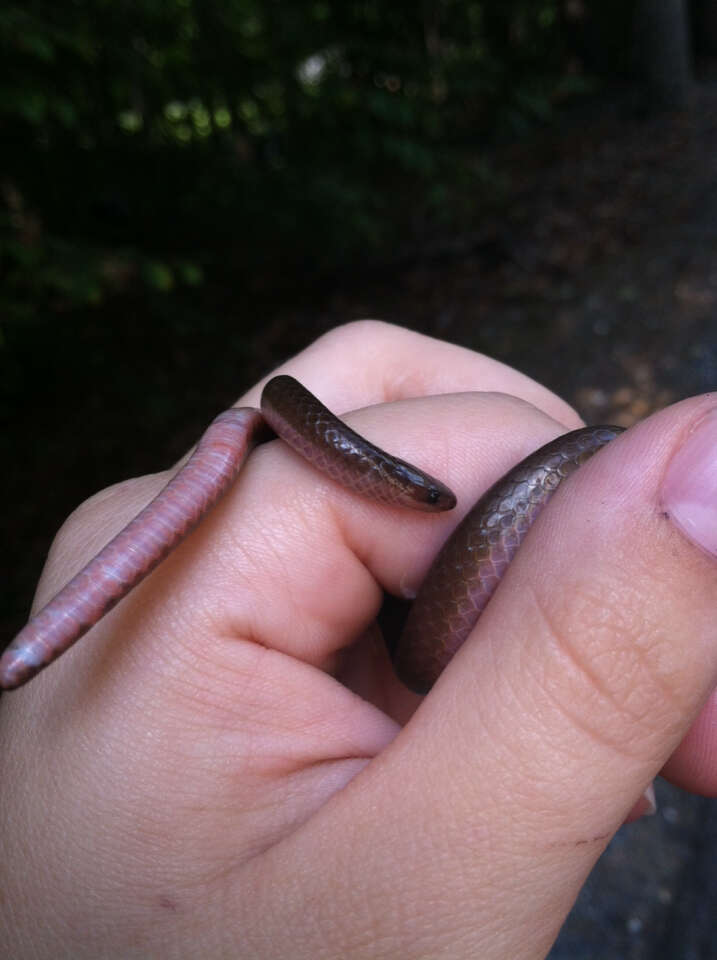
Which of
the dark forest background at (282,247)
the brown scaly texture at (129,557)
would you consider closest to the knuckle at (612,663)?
the brown scaly texture at (129,557)

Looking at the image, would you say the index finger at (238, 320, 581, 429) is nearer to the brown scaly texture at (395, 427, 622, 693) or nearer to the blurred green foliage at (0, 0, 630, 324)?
the brown scaly texture at (395, 427, 622, 693)

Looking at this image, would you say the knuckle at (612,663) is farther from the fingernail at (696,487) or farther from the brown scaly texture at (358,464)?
the brown scaly texture at (358,464)

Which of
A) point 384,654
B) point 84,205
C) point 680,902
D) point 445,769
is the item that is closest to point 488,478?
point 384,654

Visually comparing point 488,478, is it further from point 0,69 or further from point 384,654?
point 0,69

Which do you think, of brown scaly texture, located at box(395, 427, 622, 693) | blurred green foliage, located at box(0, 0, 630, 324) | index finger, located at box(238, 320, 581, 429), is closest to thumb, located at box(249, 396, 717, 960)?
brown scaly texture, located at box(395, 427, 622, 693)

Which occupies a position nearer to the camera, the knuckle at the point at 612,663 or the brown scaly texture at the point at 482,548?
the knuckle at the point at 612,663

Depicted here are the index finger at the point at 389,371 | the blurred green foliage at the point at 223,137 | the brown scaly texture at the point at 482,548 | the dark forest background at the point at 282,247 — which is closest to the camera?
the brown scaly texture at the point at 482,548
